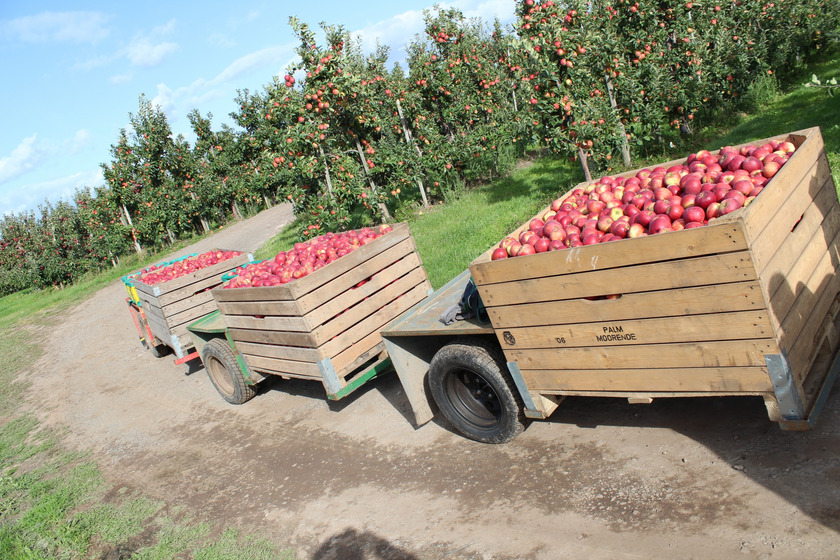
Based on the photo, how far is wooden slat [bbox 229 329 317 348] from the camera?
5.42 meters

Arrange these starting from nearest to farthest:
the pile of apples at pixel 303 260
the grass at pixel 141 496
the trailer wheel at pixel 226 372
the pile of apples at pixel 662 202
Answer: the pile of apples at pixel 662 202 < the grass at pixel 141 496 < the pile of apples at pixel 303 260 < the trailer wheel at pixel 226 372

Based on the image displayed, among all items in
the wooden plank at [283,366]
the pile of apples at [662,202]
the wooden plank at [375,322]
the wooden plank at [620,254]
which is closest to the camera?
the wooden plank at [620,254]

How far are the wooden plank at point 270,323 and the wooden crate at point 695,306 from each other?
6.78ft

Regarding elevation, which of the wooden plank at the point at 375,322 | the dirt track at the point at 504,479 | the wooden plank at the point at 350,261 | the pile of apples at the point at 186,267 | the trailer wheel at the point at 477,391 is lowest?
the dirt track at the point at 504,479

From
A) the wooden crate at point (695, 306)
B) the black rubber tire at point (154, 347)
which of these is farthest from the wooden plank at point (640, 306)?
the black rubber tire at point (154, 347)

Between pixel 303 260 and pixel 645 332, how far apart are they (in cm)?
350

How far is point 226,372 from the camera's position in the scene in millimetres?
7301

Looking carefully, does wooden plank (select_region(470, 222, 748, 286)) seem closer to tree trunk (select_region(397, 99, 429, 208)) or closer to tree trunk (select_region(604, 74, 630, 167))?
tree trunk (select_region(604, 74, 630, 167))

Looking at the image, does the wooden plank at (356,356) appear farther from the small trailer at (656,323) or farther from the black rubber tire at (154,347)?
the black rubber tire at (154,347)

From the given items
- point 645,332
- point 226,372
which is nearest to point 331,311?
point 226,372

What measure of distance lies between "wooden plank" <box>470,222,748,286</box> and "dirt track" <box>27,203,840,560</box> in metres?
1.32

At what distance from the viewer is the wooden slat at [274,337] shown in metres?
5.42

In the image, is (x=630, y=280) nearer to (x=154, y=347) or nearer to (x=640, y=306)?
(x=640, y=306)

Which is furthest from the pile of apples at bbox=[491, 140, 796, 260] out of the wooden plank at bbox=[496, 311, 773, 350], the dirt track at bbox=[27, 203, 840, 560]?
the dirt track at bbox=[27, 203, 840, 560]
